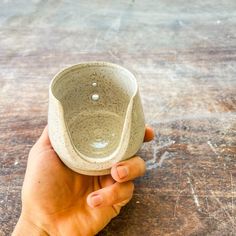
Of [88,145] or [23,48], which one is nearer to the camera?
[88,145]

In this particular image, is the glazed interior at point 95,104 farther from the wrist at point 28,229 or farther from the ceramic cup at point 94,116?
the wrist at point 28,229

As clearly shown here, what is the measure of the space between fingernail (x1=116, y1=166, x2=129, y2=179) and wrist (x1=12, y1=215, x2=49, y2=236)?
0.53 ft

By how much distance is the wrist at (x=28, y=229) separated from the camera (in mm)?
634

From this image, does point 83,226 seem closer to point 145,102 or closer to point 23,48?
point 145,102

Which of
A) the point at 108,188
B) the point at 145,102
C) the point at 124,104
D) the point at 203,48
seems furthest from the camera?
the point at 203,48

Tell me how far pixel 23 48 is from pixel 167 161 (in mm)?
643

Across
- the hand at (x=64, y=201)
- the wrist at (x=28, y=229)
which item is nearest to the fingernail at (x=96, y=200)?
the hand at (x=64, y=201)

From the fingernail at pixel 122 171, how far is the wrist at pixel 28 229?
6.3 inches

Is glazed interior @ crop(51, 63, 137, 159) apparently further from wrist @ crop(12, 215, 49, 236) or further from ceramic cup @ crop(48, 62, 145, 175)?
wrist @ crop(12, 215, 49, 236)

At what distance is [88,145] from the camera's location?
0.78 metres

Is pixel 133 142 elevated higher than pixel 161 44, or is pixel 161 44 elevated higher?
pixel 133 142

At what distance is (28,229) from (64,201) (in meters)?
0.07

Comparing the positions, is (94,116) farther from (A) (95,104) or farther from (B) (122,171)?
(B) (122,171)

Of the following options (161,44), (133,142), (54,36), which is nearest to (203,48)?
(161,44)
